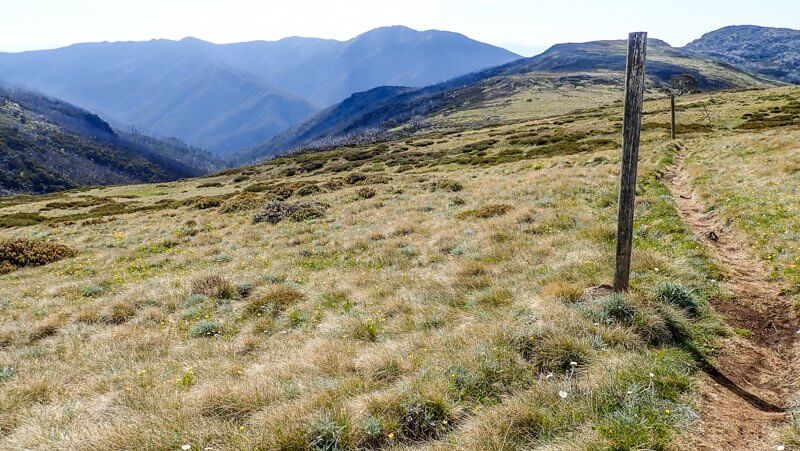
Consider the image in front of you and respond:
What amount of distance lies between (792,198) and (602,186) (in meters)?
6.52

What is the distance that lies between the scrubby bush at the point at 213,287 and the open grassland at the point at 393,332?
7 centimetres

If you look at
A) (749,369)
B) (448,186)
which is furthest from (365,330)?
(448,186)

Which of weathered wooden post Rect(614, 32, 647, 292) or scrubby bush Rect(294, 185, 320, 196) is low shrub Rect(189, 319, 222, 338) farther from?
scrubby bush Rect(294, 185, 320, 196)

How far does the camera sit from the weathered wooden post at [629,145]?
661cm

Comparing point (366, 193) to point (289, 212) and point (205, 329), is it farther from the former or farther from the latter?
point (205, 329)

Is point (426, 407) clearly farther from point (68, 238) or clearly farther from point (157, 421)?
point (68, 238)

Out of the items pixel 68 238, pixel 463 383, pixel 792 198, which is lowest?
pixel 68 238

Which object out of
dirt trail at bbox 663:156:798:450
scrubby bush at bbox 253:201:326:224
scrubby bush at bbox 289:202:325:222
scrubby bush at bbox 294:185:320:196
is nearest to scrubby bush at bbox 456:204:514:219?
dirt trail at bbox 663:156:798:450

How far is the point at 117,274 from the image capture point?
16.4m

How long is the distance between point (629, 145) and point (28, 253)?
2640cm

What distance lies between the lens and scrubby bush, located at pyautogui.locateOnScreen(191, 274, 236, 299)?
1212 centimetres

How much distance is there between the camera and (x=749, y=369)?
609 cm

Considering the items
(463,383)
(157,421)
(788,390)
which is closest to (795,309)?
(788,390)

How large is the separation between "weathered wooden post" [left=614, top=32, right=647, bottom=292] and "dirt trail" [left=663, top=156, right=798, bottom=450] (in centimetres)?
188
